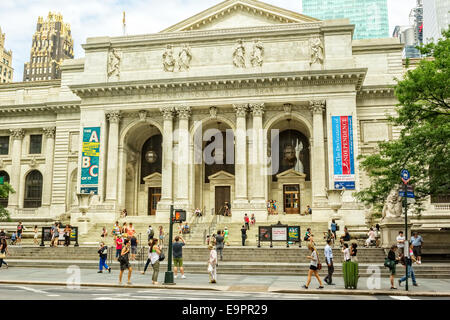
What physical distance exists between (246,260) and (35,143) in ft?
116

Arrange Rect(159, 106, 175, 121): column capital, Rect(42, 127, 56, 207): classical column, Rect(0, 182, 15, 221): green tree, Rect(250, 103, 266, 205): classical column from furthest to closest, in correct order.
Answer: Rect(42, 127, 56, 207): classical column, Rect(159, 106, 175, 121): column capital, Rect(0, 182, 15, 221): green tree, Rect(250, 103, 266, 205): classical column

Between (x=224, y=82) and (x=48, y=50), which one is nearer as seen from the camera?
(x=224, y=82)

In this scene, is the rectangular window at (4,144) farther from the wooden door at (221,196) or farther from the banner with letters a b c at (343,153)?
the banner with letters a b c at (343,153)

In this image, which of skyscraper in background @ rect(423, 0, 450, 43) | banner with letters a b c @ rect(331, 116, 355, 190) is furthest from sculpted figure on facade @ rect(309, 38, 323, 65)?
skyscraper in background @ rect(423, 0, 450, 43)

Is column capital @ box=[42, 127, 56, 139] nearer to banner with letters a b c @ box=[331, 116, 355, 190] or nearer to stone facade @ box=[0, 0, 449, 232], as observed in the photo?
stone facade @ box=[0, 0, 449, 232]

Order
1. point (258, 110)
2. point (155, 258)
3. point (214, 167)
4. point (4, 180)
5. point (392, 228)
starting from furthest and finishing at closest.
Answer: point (4, 180), point (214, 167), point (258, 110), point (392, 228), point (155, 258)

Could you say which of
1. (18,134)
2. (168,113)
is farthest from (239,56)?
(18,134)

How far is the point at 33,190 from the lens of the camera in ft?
169

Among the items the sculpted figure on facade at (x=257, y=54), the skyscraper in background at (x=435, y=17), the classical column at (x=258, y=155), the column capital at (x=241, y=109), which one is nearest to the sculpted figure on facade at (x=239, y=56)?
the sculpted figure on facade at (x=257, y=54)

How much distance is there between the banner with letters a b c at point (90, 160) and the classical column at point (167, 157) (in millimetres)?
6308

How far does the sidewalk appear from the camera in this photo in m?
16.1

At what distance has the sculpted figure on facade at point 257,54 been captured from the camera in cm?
4231

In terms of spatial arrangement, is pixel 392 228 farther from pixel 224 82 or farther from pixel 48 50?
pixel 48 50

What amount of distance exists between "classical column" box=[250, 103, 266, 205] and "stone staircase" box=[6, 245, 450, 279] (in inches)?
510
